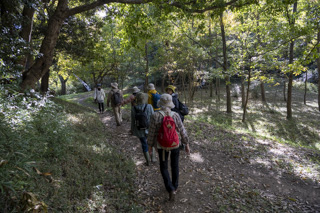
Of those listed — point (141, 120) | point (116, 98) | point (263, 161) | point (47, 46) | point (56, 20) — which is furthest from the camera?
point (116, 98)

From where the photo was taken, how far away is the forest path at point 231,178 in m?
3.88

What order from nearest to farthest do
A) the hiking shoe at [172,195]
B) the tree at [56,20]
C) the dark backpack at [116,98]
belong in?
the hiking shoe at [172,195] → the tree at [56,20] → the dark backpack at [116,98]

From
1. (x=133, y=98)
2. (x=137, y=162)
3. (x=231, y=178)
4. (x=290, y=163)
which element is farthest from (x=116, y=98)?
(x=290, y=163)

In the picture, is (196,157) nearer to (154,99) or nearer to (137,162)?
(137,162)

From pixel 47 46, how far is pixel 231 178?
6818mm

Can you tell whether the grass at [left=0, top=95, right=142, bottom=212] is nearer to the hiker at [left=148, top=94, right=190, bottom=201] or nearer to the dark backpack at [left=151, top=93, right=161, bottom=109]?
the hiker at [left=148, top=94, right=190, bottom=201]

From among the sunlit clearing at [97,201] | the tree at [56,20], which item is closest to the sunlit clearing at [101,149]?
the sunlit clearing at [97,201]

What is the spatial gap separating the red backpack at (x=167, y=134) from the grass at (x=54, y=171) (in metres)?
1.33

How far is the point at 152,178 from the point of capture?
4.60 m

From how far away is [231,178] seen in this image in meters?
4.98

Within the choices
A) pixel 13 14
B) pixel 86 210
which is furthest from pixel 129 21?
pixel 86 210

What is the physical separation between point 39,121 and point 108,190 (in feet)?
7.46

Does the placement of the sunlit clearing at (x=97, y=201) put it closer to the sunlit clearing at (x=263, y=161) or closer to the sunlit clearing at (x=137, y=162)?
the sunlit clearing at (x=137, y=162)

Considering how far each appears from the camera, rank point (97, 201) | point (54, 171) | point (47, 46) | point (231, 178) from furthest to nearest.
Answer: point (47, 46)
point (231, 178)
point (54, 171)
point (97, 201)
